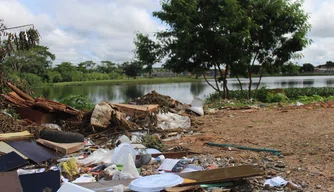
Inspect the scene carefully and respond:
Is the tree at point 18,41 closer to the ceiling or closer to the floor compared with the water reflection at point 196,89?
closer to the ceiling

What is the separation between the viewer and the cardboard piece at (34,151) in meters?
4.30

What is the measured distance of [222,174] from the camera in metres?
3.24

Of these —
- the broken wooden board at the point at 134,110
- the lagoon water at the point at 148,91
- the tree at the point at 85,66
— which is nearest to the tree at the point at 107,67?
the tree at the point at 85,66

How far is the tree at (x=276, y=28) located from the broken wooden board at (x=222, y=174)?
1005 centimetres

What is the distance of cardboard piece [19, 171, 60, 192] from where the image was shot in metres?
2.98

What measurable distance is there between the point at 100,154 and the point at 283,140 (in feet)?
9.56

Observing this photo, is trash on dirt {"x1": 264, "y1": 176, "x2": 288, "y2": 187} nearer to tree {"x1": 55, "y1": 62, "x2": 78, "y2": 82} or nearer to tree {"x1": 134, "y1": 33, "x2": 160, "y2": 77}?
tree {"x1": 134, "y1": 33, "x2": 160, "y2": 77}

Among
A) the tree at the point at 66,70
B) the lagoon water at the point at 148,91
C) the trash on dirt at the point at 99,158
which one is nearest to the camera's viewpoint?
the trash on dirt at the point at 99,158

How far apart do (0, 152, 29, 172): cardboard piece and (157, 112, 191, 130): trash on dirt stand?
295cm

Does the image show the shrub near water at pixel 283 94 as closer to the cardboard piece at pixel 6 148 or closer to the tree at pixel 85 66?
the cardboard piece at pixel 6 148

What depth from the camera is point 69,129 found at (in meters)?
6.29

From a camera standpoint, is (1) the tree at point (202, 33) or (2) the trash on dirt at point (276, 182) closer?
(2) the trash on dirt at point (276, 182)

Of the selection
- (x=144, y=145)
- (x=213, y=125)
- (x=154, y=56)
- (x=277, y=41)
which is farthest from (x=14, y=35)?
(x=277, y=41)

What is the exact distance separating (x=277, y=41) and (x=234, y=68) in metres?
2.14
